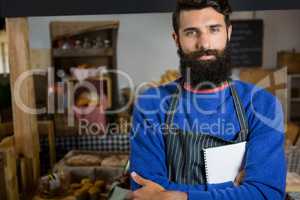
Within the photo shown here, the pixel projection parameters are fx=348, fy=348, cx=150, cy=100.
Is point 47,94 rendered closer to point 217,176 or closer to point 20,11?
point 20,11

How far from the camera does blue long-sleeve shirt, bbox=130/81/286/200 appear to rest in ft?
2.88

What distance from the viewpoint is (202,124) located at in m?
0.97

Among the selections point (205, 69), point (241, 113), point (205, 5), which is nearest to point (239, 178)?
point (241, 113)

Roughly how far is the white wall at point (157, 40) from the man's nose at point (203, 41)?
216 centimetres

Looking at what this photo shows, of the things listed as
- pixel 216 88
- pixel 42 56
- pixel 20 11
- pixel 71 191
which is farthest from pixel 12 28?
pixel 42 56

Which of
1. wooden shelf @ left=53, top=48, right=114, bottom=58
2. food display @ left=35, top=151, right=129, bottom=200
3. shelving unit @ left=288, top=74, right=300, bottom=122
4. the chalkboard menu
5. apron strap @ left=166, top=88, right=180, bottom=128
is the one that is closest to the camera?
apron strap @ left=166, top=88, right=180, bottom=128

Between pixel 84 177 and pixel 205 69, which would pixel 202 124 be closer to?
pixel 205 69

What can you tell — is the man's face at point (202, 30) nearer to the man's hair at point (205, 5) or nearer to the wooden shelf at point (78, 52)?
the man's hair at point (205, 5)

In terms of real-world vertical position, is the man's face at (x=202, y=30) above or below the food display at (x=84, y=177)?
above

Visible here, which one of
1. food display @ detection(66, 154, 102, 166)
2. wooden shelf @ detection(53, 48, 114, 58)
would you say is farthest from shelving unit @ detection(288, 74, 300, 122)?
food display @ detection(66, 154, 102, 166)

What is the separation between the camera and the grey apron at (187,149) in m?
0.96

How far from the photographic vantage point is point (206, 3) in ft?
2.88

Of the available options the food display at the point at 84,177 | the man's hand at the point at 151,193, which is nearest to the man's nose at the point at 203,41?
the man's hand at the point at 151,193

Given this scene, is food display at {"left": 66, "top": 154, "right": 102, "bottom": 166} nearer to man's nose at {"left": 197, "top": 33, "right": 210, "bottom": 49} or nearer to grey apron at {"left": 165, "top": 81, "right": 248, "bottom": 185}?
grey apron at {"left": 165, "top": 81, "right": 248, "bottom": 185}
